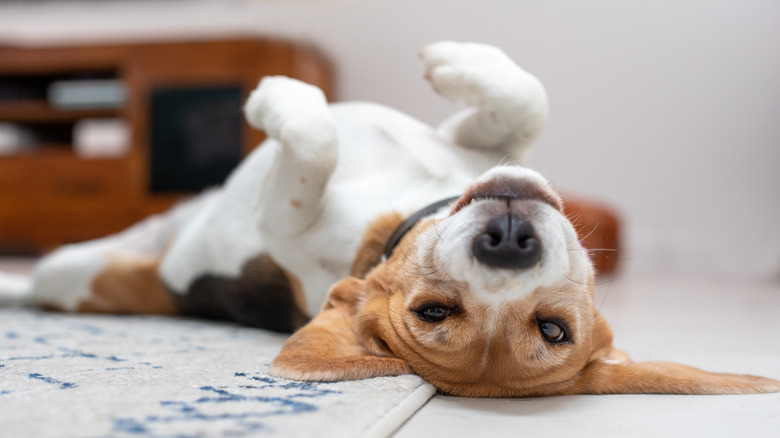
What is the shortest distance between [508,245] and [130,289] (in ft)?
5.99

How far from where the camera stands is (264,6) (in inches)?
275

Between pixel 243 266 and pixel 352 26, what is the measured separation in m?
5.02

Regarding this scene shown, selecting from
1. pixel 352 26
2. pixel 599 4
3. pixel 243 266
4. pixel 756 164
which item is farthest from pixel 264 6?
pixel 243 266

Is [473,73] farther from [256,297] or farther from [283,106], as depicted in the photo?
[256,297]

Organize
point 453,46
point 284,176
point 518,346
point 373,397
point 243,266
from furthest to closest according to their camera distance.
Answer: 1. point 243,266
2. point 453,46
3. point 284,176
4. point 518,346
5. point 373,397

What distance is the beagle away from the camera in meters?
1.29

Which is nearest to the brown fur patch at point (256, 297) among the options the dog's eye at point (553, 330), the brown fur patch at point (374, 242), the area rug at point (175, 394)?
the area rug at point (175, 394)

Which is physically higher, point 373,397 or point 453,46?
point 453,46

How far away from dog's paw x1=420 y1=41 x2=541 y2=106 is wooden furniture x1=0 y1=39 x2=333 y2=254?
164 inches

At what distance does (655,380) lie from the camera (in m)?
1.41

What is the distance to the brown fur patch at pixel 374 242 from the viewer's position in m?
1.70

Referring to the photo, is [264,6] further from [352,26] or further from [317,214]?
[317,214]

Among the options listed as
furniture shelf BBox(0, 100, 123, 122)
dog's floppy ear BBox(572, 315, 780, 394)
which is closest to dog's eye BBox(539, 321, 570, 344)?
dog's floppy ear BBox(572, 315, 780, 394)

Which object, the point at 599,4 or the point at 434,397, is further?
the point at 599,4
